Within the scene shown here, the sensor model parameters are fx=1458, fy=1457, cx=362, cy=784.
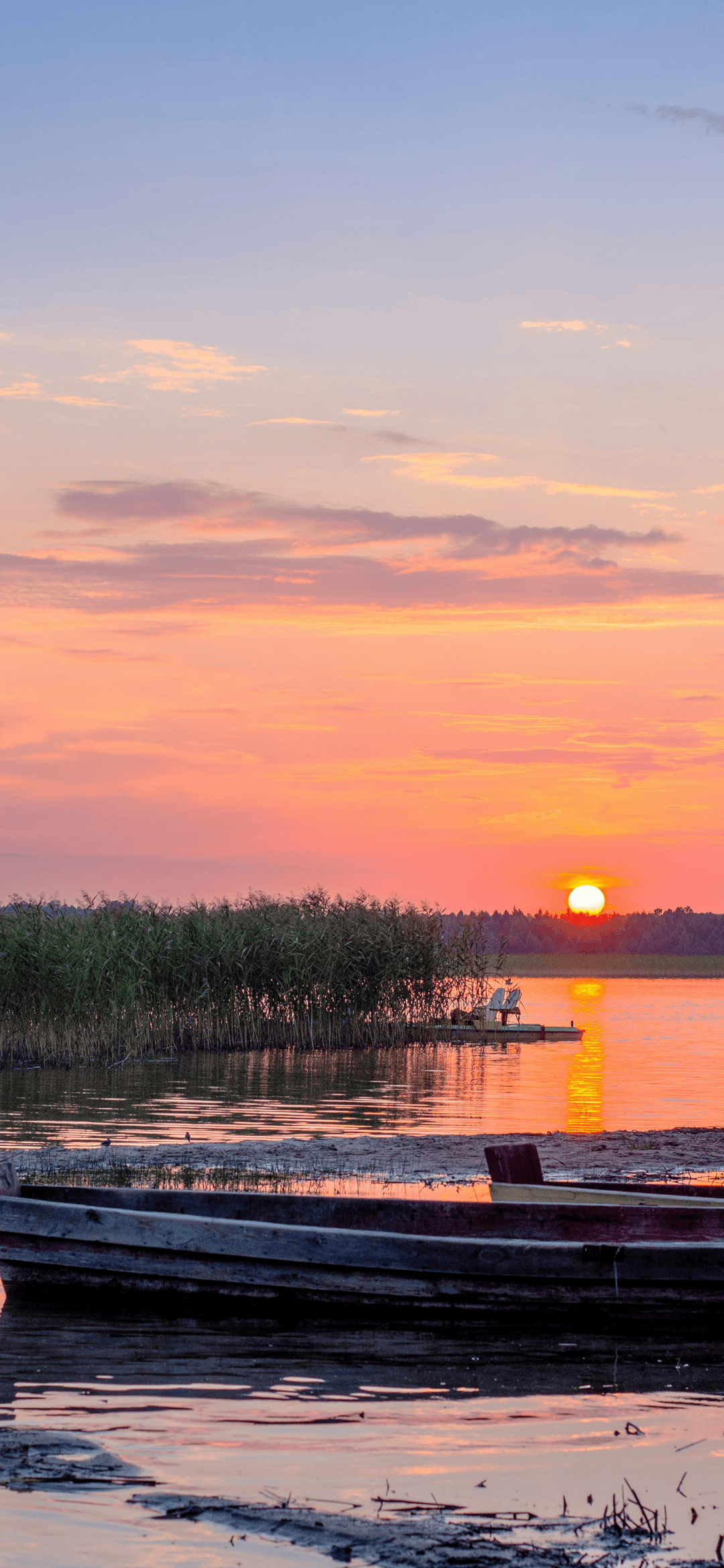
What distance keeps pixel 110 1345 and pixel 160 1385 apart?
973mm

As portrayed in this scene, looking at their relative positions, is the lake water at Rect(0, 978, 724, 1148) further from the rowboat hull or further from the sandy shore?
the rowboat hull

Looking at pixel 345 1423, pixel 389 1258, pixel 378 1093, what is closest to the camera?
pixel 345 1423

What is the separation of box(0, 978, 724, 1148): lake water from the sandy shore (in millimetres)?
1256

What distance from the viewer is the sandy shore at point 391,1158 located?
14289 millimetres

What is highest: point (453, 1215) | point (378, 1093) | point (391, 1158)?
point (453, 1215)

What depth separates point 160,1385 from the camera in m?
7.65

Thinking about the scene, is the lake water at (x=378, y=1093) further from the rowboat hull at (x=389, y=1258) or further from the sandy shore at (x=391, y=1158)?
the rowboat hull at (x=389, y=1258)

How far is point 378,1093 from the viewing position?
2402 cm

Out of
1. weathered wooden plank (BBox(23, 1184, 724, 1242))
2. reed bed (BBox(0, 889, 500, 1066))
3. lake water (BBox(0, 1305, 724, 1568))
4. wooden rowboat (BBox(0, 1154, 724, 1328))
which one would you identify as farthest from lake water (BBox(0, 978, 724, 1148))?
lake water (BBox(0, 1305, 724, 1568))

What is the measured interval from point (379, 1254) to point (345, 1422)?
2087 mm

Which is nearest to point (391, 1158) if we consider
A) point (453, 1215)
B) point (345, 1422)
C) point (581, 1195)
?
point (581, 1195)

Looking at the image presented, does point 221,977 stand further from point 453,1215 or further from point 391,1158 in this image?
point 453,1215

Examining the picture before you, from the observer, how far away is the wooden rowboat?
29.4 feet

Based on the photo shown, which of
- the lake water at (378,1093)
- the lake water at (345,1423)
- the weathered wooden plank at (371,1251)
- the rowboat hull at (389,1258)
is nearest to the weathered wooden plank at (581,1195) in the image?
the rowboat hull at (389,1258)
